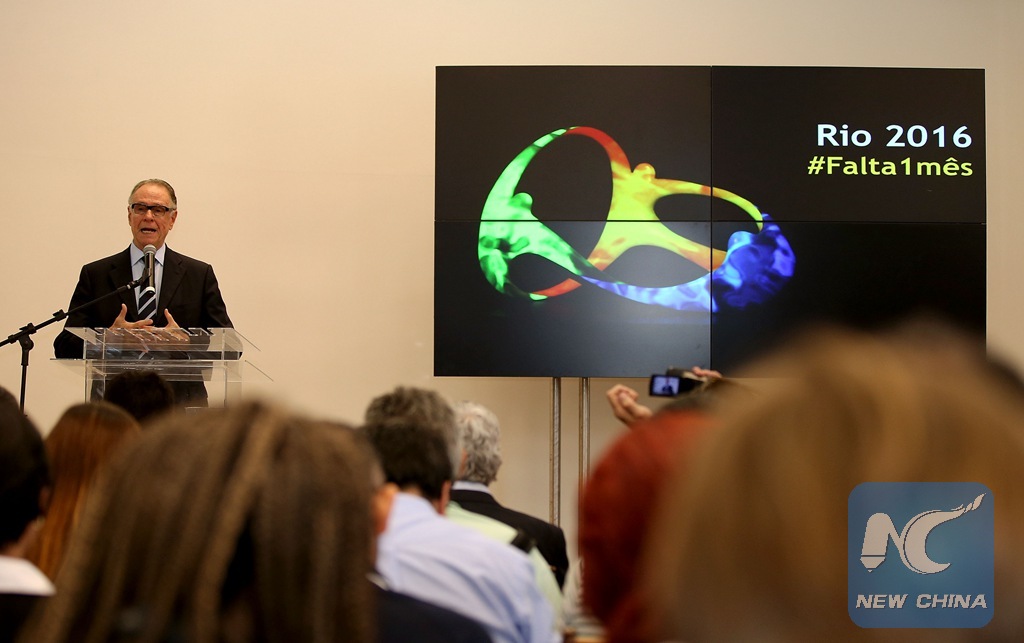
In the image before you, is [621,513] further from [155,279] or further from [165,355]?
[155,279]

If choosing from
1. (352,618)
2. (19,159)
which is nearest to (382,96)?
(19,159)

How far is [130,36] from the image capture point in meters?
7.24

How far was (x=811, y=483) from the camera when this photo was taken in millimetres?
785

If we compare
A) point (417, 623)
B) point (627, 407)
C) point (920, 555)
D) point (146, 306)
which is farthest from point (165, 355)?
point (920, 555)

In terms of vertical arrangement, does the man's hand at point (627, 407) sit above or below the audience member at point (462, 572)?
above

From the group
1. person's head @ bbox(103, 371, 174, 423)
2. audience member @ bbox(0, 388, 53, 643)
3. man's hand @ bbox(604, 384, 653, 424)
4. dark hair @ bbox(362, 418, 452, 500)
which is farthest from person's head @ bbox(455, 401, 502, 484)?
audience member @ bbox(0, 388, 53, 643)

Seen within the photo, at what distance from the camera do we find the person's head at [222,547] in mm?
984

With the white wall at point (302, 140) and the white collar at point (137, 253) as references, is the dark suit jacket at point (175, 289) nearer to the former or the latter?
the white collar at point (137, 253)

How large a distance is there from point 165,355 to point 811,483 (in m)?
4.12

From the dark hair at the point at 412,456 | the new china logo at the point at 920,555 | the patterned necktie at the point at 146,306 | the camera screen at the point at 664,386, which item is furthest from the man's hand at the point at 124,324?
the new china logo at the point at 920,555

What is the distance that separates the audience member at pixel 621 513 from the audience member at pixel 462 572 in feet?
2.93

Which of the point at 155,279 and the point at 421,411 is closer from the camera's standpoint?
the point at 421,411

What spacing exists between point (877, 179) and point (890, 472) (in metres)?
5.62

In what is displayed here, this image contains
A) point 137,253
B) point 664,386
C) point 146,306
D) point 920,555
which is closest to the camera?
point 920,555
